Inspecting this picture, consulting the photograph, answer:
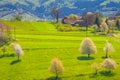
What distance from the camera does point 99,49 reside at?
575 feet

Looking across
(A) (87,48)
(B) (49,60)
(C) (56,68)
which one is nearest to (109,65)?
(A) (87,48)

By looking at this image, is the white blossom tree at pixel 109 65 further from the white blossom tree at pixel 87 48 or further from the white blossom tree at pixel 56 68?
the white blossom tree at pixel 56 68

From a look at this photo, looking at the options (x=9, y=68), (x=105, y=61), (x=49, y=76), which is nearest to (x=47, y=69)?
(x=49, y=76)

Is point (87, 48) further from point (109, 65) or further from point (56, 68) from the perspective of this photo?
point (56, 68)

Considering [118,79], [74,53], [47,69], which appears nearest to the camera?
[118,79]

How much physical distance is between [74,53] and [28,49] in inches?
933

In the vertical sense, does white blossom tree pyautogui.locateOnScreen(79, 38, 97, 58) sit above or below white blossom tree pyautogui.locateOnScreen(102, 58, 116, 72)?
above

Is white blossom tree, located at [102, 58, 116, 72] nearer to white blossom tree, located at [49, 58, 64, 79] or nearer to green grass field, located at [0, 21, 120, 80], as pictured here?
green grass field, located at [0, 21, 120, 80]

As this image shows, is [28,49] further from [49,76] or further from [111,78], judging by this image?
[111,78]

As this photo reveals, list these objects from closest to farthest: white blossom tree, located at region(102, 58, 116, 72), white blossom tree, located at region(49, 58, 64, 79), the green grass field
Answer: the green grass field, white blossom tree, located at region(49, 58, 64, 79), white blossom tree, located at region(102, 58, 116, 72)

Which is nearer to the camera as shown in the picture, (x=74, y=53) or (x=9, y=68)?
(x=9, y=68)

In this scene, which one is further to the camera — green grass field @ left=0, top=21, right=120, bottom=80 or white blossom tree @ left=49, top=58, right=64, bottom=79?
white blossom tree @ left=49, top=58, right=64, bottom=79

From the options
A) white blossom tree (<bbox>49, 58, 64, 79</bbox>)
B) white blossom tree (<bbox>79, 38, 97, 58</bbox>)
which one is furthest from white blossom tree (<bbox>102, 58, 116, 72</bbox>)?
white blossom tree (<bbox>49, 58, 64, 79</bbox>)

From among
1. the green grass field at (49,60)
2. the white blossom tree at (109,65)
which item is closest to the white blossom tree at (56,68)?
the green grass field at (49,60)
